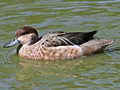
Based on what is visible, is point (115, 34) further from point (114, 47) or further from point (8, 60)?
point (8, 60)

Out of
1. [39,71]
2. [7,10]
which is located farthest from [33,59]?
[7,10]

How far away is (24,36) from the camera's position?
8.73m

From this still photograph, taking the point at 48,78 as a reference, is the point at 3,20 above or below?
above

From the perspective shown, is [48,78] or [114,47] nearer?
[48,78]

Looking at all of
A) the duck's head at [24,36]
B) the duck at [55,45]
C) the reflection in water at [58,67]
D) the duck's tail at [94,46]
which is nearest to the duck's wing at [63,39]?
the duck at [55,45]

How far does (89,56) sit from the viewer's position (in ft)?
28.8

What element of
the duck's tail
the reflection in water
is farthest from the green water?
the duck's tail

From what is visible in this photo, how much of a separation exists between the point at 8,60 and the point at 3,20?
3770 millimetres

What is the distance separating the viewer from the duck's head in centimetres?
863

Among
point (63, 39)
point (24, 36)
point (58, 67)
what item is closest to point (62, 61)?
point (58, 67)

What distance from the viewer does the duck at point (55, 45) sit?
8477 mm

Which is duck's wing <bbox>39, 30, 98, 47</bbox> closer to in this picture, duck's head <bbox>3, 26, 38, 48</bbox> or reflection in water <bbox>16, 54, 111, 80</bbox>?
duck's head <bbox>3, 26, 38, 48</bbox>

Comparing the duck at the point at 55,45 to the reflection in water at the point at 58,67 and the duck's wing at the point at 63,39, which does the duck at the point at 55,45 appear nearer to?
the duck's wing at the point at 63,39

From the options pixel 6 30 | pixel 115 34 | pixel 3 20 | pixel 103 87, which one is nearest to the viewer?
pixel 103 87
